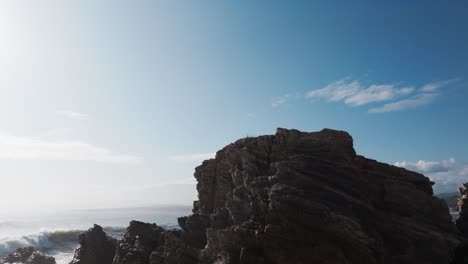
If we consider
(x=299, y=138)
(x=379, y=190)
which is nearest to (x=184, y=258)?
(x=299, y=138)

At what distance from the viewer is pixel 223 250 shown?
26.2 meters

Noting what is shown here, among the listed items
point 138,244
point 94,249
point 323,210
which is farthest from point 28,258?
point 323,210

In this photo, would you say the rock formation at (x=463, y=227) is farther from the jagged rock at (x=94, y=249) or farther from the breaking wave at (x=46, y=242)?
the breaking wave at (x=46, y=242)

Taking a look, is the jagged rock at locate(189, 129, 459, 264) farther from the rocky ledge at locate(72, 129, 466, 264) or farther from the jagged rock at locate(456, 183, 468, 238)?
the jagged rock at locate(456, 183, 468, 238)

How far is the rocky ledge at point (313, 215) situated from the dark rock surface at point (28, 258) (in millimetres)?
20831

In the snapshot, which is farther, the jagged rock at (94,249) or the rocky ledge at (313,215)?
the jagged rock at (94,249)

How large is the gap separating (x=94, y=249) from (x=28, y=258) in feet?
62.4

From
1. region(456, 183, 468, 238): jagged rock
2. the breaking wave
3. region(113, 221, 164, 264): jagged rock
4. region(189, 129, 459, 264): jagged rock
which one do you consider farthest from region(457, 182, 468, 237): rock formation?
the breaking wave

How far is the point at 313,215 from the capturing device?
23.8 meters

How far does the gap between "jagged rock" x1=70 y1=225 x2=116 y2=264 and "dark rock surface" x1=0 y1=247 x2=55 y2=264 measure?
42.0ft

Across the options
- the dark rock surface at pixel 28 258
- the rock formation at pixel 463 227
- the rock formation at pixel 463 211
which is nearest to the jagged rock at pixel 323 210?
the rock formation at pixel 463 227

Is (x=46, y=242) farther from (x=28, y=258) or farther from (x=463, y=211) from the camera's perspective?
(x=463, y=211)

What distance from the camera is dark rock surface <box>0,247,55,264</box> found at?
2019 inches

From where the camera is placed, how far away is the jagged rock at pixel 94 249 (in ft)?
133
